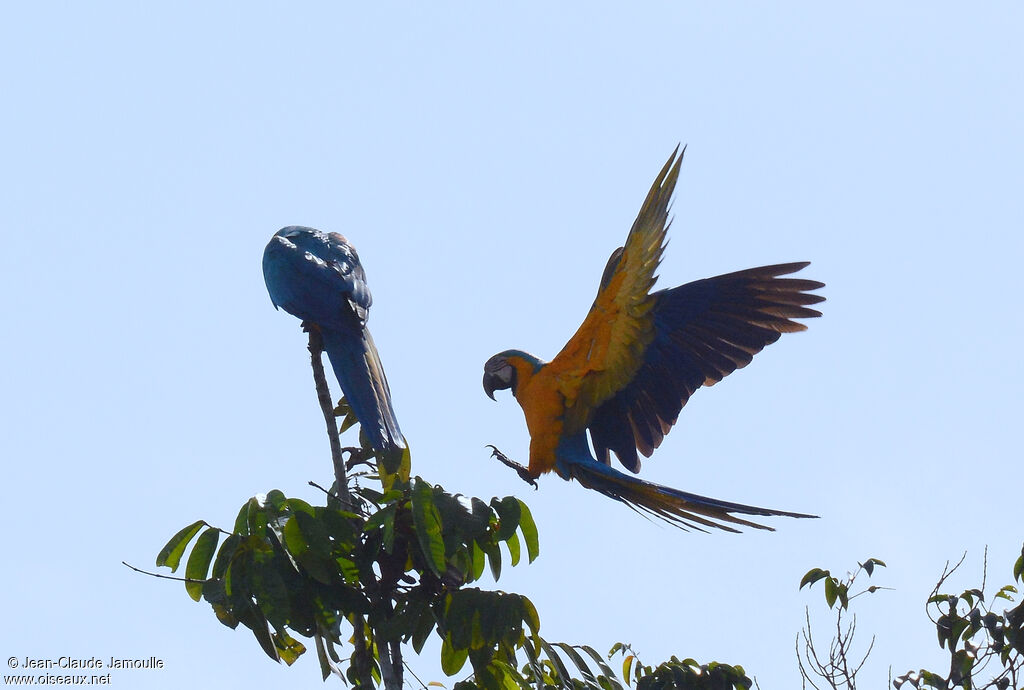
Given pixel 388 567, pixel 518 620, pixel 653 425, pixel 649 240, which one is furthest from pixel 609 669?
pixel 649 240

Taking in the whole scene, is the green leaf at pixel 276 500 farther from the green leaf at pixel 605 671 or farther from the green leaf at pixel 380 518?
the green leaf at pixel 605 671

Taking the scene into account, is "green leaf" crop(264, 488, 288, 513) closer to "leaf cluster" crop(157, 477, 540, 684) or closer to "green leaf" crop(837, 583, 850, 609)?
"leaf cluster" crop(157, 477, 540, 684)

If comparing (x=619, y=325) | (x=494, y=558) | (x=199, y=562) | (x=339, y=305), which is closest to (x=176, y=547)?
(x=199, y=562)

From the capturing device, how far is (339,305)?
486 cm

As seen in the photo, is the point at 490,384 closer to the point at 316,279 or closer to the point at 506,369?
the point at 506,369

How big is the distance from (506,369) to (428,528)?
6.65ft

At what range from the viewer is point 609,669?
412 centimetres

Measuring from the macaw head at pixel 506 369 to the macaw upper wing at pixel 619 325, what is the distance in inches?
6.6

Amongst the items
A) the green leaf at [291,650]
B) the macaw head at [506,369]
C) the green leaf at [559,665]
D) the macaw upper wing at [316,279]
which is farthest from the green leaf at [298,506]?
the macaw head at [506,369]

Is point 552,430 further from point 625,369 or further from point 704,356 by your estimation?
point 704,356

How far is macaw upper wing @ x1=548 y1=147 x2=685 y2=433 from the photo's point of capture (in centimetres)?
482

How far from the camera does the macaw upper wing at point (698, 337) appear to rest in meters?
4.91

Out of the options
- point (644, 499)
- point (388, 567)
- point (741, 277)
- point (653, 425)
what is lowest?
point (388, 567)

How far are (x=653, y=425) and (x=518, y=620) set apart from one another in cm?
169
